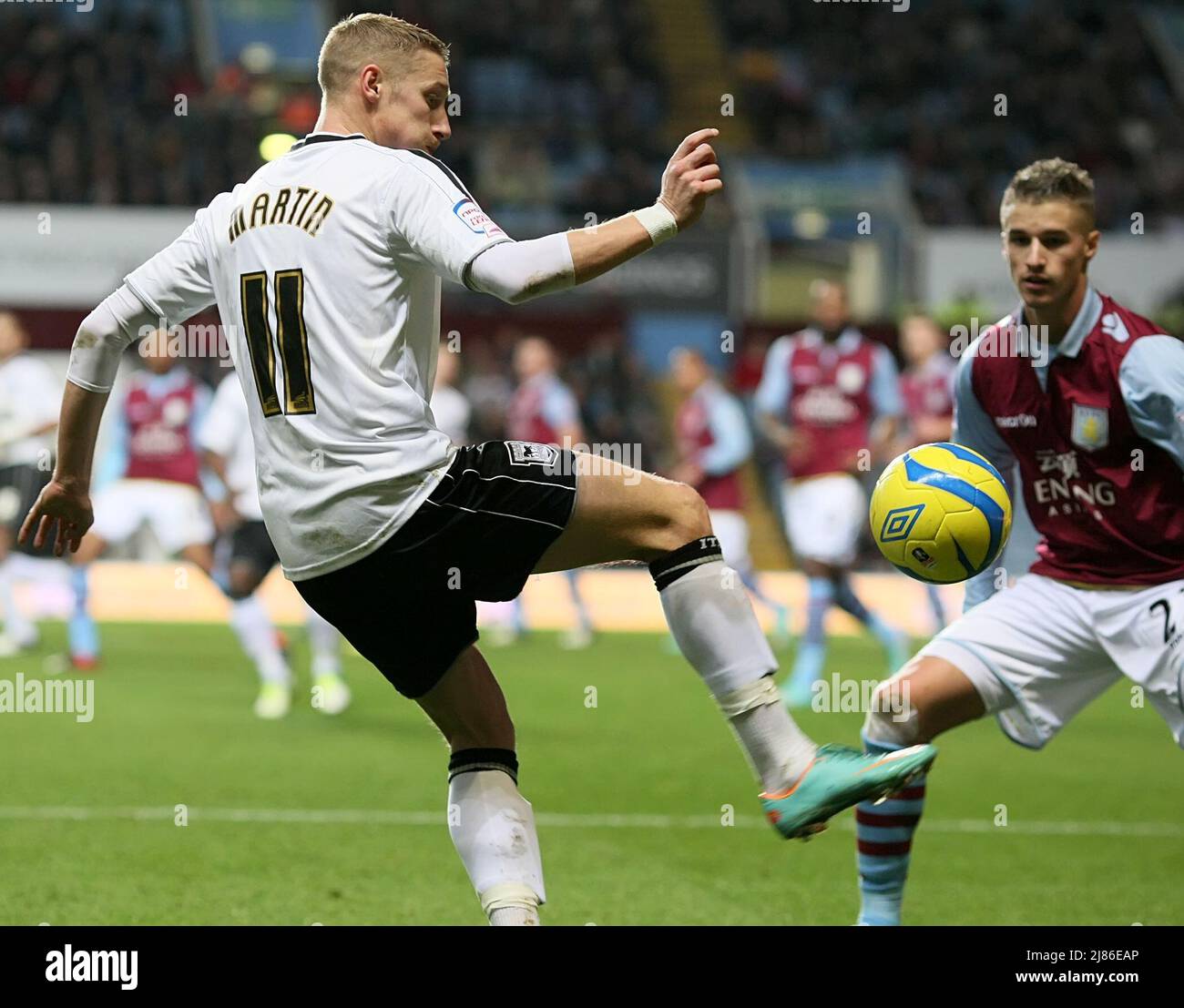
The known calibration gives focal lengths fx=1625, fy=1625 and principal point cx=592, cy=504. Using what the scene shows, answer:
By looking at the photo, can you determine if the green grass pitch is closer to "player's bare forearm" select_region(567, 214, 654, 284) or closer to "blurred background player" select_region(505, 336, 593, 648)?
"player's bare forearm" select_region(567, 214, 654, 284)

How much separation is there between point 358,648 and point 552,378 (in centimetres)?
1083

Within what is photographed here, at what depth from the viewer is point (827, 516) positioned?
36.5 feet

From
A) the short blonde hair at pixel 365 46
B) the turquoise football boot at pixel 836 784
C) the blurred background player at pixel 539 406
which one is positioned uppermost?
the blurred background player at pixel 539 406

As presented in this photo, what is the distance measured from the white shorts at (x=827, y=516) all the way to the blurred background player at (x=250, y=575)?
10.6ft

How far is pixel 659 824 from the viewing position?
6.84 metres

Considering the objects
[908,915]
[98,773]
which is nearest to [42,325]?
[98,773]

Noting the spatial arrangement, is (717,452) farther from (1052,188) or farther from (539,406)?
(1052,188)

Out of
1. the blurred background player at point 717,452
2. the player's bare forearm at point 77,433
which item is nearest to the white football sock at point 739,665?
the player's bare forearm at point 77,433

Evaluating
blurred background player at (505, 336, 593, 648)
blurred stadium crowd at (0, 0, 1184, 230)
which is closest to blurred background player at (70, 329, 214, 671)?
blurred background player at (505, 336, 593, 648)

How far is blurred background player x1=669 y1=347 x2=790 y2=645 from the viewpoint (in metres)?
13.2

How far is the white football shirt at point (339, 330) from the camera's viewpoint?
3.62 meters

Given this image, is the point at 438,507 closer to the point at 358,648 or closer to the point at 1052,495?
the point at 358,648

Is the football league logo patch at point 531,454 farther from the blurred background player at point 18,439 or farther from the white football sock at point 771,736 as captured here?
the blurred background player at point 18,439

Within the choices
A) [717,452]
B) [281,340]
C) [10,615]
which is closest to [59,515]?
[281,340]
